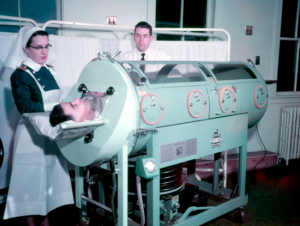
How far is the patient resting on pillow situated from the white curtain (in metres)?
0.75

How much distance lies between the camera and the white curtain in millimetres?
2643

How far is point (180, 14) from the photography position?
386 centimetres

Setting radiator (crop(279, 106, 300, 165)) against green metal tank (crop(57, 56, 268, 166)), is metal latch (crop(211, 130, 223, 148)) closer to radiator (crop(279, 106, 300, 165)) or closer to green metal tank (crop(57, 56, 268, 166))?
green metal tank (crop(57, 56, 268, 166))

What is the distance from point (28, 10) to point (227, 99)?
2075mm

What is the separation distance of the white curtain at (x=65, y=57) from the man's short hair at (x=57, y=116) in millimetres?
906

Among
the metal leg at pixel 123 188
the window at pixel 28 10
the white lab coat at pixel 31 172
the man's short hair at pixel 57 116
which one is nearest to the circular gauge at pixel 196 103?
the metal leg at pixel 123 188

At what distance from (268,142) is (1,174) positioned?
330 centimetres

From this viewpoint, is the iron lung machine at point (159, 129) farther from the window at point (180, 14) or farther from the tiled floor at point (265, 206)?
the window at point (180, 14)

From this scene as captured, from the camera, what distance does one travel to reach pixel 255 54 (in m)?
4.07

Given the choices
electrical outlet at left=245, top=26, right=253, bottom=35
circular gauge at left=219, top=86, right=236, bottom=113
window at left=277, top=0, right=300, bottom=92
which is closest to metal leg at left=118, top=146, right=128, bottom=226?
circular gauge at left=219, top=86, right=236, bottom=113

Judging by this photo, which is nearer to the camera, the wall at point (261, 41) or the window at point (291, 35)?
the wall at point (261, 41)

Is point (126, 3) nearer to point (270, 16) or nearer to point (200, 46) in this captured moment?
point (200, 46)

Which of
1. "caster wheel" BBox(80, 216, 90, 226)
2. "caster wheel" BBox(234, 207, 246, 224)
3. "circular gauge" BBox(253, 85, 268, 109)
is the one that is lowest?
"caster wheel" BBox(234, 207, 246, 224)

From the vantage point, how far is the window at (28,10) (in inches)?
117
